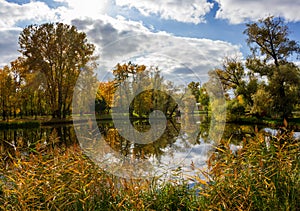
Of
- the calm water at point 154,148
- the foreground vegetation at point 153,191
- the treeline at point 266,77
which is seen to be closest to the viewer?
the foreground vegetation at point 153,191

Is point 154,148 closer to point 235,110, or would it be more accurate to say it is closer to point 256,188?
point 256,188

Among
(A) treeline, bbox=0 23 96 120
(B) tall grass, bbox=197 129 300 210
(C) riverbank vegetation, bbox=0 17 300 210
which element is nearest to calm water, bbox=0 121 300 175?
(C) riverbank vegetation, bbox=0 17 300 210

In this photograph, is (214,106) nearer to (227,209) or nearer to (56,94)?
(227,209)

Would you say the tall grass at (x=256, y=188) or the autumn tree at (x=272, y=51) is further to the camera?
the autumn tree at (x=272, y=51)

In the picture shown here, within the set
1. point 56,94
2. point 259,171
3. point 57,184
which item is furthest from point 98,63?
point 56,94

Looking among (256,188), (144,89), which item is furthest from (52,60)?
(256,188)

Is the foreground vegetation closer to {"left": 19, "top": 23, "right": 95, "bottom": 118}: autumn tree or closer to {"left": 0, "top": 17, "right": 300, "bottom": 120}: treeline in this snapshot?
{"left": 0, "top": 17, "right": 300, "bottom": 120}: treeline

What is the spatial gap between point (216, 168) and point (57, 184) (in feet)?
5.81

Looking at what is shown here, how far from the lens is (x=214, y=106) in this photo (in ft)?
17.9

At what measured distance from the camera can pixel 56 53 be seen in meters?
31.5

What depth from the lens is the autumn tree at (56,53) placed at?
31219 millimetres

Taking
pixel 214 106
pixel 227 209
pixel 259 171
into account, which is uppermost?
pixel 214 106

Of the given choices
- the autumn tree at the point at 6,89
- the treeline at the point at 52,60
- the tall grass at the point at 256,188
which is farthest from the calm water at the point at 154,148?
the autumn tree at the point at 6,89

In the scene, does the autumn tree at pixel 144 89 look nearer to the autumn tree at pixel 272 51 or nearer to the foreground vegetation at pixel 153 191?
the foreground vegetation at pixel 153 191
